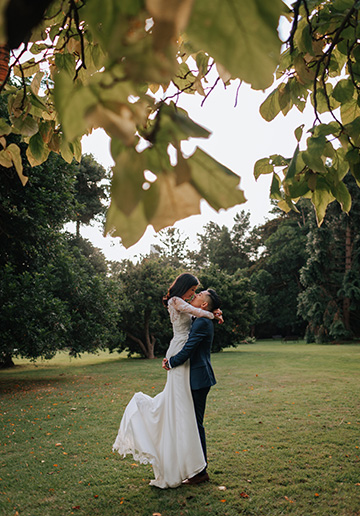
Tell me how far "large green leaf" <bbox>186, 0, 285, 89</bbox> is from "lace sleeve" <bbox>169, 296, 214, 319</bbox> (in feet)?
12.1

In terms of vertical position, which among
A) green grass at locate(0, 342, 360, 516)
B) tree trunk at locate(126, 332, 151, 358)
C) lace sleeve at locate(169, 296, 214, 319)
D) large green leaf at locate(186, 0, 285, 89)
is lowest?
green grass at locate(0, 342, 360, 516)

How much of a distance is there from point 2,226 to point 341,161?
9329 mm

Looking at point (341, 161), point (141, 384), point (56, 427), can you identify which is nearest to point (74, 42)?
point (341, 161)

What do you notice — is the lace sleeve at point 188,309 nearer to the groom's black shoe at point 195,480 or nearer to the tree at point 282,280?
the groom's black shoe at point 195,480

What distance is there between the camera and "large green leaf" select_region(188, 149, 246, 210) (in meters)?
0.42

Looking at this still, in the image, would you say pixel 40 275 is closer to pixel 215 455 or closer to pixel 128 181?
pixel 215 455

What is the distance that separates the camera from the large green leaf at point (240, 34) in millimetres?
350

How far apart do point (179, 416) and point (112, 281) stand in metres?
9.37

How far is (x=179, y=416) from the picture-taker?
3908 mm

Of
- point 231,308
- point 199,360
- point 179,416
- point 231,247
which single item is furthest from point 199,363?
point 231,247

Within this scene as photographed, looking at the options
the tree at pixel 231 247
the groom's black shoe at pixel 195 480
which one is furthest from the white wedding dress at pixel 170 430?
the tree at pixel 231 247

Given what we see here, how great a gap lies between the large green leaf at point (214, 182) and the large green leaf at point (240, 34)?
3.5 inches

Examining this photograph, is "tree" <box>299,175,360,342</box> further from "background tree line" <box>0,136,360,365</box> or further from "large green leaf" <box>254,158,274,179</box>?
Answer: "large green leaf" <box>254,158,274,179</box>

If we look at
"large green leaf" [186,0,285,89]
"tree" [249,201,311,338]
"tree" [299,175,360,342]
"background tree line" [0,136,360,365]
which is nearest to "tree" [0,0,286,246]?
"large green leaf" [186,0,285,89]
